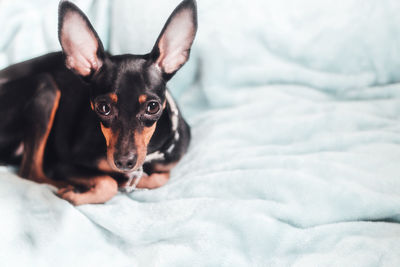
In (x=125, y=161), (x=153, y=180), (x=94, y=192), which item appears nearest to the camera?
(x=125, y=161)

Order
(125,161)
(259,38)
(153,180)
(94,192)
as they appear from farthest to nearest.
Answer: (259,38) < (153,180) < (94,192) < (125,161)

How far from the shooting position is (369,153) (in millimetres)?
1434

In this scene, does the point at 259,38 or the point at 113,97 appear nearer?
the point at 113,97

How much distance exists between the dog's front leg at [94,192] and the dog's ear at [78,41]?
0.40 m

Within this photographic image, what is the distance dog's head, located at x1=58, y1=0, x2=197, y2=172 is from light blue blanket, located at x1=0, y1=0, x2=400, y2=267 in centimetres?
25

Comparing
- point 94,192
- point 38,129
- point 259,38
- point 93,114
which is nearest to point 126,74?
point 93,114

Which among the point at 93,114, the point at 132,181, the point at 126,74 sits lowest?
the point at 132,181

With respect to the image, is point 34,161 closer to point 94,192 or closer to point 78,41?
point 94,192

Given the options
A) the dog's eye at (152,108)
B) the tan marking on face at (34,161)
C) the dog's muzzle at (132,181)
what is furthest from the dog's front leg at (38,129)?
the dog's eye at (152,108)

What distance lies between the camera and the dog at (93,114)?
3.82 feet

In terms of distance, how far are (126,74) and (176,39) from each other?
21 centimetres

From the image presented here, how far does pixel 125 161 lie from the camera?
1.13 meters

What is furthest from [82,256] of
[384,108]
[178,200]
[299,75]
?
[384,108]

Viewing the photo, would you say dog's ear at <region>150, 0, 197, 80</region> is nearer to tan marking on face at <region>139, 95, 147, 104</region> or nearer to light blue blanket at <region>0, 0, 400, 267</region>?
tan marking on face at <region>139, 95, 147, 104</region>
